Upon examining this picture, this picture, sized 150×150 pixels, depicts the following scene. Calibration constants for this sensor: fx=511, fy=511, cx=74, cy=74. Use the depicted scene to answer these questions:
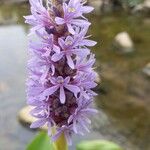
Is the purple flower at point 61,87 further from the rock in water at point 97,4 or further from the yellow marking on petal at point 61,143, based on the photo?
the rock in water at point 97,4

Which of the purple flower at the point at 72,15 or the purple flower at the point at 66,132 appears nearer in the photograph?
the purple flower at the point at 72,15

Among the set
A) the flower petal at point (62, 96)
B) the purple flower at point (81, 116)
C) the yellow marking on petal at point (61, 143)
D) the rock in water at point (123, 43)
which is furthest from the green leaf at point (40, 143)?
the rock in water at point (123, 43)

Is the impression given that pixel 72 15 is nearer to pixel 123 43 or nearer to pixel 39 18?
pixel 39 18

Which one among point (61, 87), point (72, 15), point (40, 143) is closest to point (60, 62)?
point (61, 87)

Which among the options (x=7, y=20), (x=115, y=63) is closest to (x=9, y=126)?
(x=115, y=63)

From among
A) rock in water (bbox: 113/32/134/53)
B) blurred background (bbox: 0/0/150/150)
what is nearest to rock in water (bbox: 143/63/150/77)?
blurred background (bbox: 0/0/150/150)

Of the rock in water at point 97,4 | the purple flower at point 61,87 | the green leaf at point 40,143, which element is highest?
the purple flower at point 61,87

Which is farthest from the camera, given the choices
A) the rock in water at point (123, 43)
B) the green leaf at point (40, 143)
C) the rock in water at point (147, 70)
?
the rock in water at point (123, 43)
